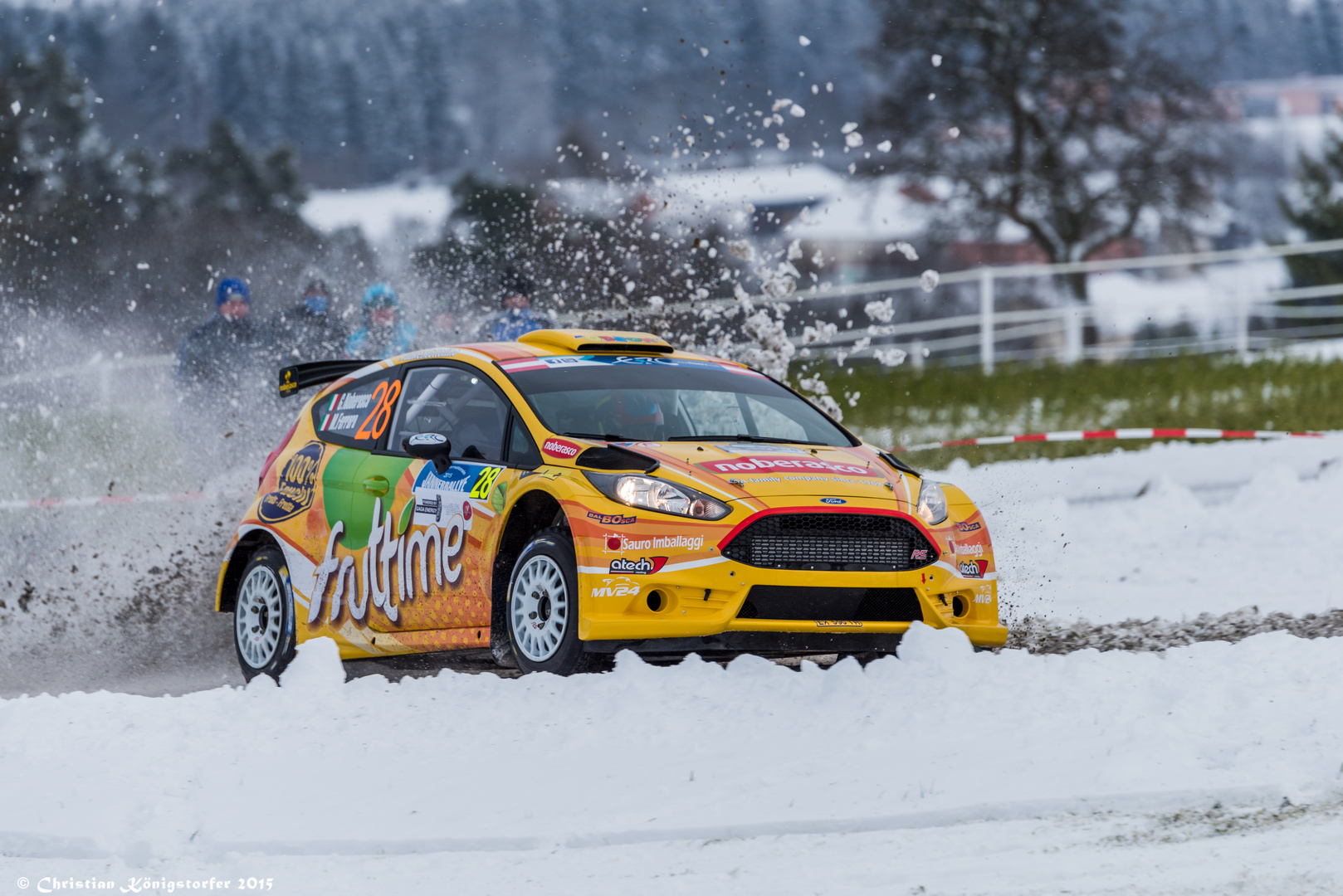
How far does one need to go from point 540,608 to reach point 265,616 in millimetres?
2135

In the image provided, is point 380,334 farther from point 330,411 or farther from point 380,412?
point 380,412

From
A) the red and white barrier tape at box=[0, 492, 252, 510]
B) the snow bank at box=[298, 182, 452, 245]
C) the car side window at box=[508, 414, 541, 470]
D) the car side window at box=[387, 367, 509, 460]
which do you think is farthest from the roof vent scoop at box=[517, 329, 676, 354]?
the snow bank at box=[298, 182, 452, 245]

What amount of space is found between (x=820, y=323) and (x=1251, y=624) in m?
5.96

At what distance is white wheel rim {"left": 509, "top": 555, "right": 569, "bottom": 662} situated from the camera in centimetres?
648

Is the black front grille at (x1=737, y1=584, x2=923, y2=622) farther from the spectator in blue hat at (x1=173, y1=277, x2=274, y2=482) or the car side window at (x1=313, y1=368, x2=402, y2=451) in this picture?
the spectator in blue hat at (x1=173, y1=277, x2=274, y2=482)

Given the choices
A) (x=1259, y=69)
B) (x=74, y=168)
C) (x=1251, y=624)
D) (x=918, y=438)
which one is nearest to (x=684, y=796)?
(x=1251, y=624)

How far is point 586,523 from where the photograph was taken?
646 cm

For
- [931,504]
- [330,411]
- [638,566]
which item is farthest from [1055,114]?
[638,566]

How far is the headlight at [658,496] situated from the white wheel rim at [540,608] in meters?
0.36

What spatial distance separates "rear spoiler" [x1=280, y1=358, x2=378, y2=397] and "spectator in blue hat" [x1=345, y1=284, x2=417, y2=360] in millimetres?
4890

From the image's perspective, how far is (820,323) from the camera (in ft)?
45.8

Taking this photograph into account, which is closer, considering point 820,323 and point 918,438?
point 820,323

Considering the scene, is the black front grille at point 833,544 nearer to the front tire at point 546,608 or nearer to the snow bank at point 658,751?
the snow bank at point 658,751

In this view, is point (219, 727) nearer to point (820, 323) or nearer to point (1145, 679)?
point (1145, 679)
